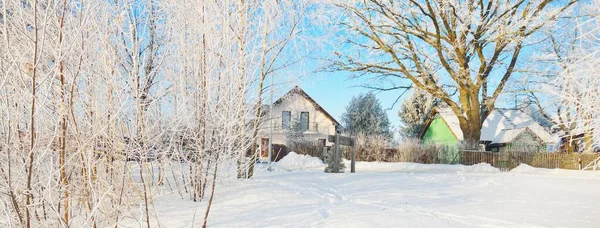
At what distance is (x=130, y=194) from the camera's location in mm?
3611

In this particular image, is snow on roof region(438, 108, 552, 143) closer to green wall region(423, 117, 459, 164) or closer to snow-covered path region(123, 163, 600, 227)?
green wall region(423, 117, 459, 164)

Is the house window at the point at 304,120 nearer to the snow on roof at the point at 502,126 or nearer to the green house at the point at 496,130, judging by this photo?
the green house at the point at 496,130

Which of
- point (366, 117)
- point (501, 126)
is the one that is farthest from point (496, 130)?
point (366, 117)

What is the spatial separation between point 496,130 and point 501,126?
71cm

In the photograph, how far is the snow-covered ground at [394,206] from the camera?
172 inches

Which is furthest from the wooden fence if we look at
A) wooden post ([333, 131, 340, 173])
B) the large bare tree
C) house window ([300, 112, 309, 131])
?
house window ([300, 112, 309, 131])

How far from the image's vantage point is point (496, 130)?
27469 millimetres

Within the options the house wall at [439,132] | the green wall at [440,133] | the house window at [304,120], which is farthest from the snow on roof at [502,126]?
the house window at [304,120]

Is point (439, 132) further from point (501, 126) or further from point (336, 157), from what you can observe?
point (336, 157)

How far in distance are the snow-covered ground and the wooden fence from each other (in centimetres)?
1051

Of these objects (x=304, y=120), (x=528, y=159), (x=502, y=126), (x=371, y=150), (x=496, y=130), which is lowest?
(x=528, y=159)

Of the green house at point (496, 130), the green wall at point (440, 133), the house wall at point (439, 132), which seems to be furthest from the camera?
the house wall at point (439, 132)

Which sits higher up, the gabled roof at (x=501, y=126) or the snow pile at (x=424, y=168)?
the gabled roof at (x=501, y=126)

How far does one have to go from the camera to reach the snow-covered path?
436 centimetres
